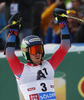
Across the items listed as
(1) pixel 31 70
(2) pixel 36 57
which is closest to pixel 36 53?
(2) pixel 36 57

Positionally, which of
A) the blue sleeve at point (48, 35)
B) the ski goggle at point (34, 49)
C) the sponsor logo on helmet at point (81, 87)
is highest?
the ski goggle at point (34, 49)

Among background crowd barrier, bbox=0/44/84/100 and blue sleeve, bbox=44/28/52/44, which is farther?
blue sleeve, bbox=44/28/52/44

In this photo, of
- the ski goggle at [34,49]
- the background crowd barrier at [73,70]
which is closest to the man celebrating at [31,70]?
the ski goggle at [34,49]

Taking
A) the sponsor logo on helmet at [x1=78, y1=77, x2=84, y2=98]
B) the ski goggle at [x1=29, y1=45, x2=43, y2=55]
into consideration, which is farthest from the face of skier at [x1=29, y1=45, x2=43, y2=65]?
the sponsor logo on helmet at [x1=78, y1=77, x2=84, y2=98]

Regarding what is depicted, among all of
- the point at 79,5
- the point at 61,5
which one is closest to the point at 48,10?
the point at 61,5

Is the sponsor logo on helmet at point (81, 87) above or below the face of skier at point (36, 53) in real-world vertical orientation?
below

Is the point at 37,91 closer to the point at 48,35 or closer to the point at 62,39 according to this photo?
the point at 62,39

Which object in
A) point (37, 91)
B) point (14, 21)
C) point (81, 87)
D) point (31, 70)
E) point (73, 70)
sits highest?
point (14, 21)

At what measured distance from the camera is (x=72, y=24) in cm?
531

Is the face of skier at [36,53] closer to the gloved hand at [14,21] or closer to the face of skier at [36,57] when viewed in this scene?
the face of skier at [36,57]

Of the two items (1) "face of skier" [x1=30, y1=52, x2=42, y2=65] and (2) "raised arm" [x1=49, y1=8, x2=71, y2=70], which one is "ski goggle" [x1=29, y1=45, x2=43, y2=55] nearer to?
(1) "face of skier" [x1=30, y1=52, x2=42, y2=65]

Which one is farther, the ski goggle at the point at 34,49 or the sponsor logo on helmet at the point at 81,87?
the sponsor logo on helmet at the point at 81,87

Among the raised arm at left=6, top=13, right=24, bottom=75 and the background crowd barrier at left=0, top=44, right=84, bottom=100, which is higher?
the raised arm at left=6, top=13, right=24, bottom=75

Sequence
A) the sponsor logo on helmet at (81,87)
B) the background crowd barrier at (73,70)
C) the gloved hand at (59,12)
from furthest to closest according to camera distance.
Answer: the sponsor logo on helmet at (81,87) → the background crowd barrier at (73,70) → the gloved hand at (59,12)
